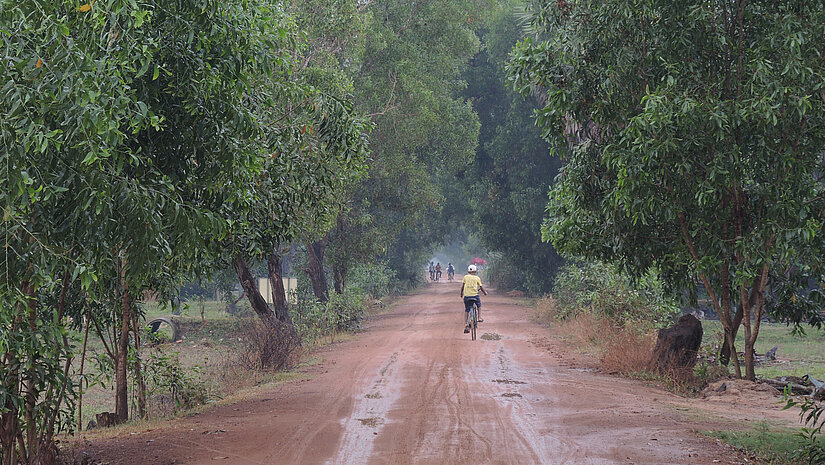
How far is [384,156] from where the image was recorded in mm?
26391

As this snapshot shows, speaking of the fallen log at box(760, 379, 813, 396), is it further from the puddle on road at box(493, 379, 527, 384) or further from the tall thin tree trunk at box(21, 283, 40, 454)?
the tall thin tree trunk at box(21, 283, 40, 454)

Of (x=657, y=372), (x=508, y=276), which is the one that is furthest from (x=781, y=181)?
(x=508, y=276)

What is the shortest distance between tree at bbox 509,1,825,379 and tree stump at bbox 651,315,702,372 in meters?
0.71

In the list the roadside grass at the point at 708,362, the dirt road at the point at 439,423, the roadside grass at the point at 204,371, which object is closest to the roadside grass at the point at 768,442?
the roadside grass at the point at 708,362

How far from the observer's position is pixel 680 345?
1336 centimetres

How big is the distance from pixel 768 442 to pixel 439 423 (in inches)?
144

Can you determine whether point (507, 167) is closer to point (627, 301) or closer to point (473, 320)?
point (473, 320)

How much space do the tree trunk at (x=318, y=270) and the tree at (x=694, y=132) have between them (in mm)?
15042

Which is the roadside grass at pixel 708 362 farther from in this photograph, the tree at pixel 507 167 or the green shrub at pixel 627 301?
the tree at pixel 507 167

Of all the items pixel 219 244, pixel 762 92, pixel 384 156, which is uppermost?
pixel 384 156

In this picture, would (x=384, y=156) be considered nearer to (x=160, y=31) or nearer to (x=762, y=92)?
(x=762, y=92)

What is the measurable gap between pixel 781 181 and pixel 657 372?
14.8 feet

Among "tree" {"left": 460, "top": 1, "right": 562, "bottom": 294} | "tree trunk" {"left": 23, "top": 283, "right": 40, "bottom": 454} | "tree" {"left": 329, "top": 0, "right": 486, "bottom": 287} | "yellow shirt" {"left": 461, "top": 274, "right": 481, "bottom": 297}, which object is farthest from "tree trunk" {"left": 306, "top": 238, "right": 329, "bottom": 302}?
"tree trunk" {"left": 23, "top": 283, "right": 40, "bottom": 454}

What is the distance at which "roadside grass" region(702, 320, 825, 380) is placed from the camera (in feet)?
52.3
